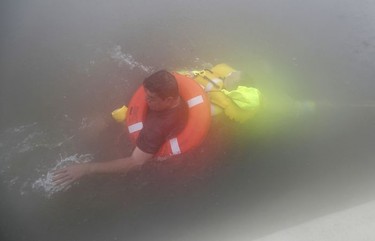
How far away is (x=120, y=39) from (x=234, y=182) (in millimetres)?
2060

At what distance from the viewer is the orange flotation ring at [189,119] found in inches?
95.1

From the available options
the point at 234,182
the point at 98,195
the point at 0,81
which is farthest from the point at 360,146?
the point at 0,81

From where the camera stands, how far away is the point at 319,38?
408 centimetres

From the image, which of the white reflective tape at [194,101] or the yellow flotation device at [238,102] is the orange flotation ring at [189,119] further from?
the yellow flotation device at [238,102]

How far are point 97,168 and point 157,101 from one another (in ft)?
2.19

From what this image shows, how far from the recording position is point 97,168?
2.50m

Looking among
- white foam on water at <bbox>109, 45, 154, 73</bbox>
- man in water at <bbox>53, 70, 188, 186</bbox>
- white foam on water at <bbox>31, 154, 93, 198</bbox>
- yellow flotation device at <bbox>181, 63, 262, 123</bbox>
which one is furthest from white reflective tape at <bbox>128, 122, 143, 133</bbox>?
white foam on water at <bbox>109, 45, 154, 73</bbox>

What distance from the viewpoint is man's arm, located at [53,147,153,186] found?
2.38 metres

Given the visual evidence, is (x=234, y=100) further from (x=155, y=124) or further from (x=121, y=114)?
(x=121, y=114)

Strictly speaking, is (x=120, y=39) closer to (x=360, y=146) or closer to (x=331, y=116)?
(x=331, y=116)

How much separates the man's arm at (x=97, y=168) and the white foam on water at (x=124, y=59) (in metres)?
1.45

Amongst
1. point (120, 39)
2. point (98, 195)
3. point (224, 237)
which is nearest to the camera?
point (224, 237)

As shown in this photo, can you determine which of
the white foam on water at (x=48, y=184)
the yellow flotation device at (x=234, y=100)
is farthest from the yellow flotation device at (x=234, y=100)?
the white foam on water at (x=48, y=184)

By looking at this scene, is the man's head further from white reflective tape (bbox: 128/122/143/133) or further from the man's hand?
the man's hand
